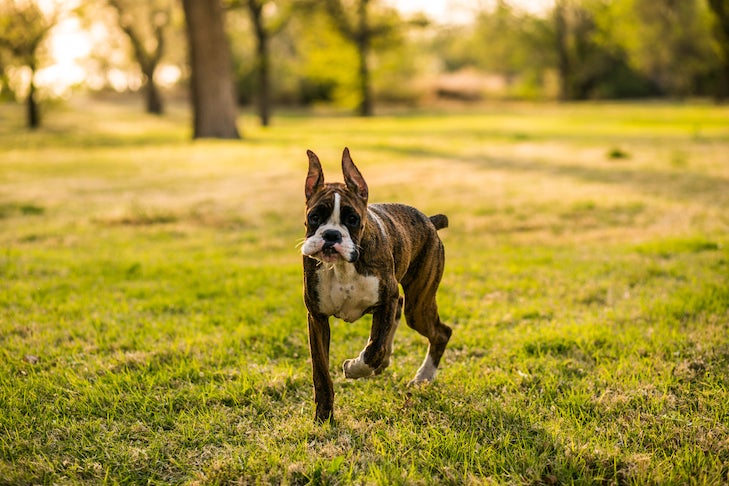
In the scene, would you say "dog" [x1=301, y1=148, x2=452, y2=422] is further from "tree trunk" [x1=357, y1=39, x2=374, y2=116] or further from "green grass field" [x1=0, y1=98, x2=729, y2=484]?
"tree trunk" [x1=357, y1=39, x2=374, y2=116]

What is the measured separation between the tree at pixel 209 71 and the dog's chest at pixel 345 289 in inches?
894

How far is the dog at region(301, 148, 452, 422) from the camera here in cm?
368

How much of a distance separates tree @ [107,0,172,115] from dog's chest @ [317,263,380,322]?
36772mm

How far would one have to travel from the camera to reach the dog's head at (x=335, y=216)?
3.55m

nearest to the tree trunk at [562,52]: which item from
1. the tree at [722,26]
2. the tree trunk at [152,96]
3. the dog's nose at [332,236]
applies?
the tree at [722,26]

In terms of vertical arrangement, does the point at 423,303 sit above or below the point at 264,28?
below

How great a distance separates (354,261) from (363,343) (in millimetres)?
2270

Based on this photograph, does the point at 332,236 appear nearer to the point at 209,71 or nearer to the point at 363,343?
the point at 363,343

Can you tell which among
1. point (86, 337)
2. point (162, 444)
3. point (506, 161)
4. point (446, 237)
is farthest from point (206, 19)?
point (162, 444)

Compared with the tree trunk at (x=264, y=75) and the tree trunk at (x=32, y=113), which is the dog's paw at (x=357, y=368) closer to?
the tree trunk at (x=264, y=75)

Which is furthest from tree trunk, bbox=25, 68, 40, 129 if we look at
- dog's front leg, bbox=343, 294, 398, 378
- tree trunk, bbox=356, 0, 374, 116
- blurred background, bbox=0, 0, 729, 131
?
dog's front leg, bbox=343, 294, 398, 378

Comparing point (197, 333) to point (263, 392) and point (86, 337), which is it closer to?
point (86, 337)

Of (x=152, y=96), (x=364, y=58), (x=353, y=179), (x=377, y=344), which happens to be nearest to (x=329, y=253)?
(x=353, y=179)

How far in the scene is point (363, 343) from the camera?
5.77 metres
